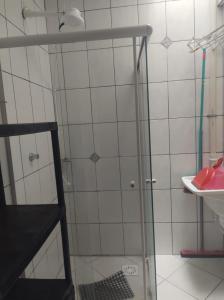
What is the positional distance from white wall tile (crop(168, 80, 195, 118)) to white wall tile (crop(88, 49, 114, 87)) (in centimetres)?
58

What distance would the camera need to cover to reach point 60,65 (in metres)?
1.33

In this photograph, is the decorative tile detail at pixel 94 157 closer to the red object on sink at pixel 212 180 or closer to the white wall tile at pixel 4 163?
the white wall tile at pixel 4 163

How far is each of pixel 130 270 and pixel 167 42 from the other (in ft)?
5.09

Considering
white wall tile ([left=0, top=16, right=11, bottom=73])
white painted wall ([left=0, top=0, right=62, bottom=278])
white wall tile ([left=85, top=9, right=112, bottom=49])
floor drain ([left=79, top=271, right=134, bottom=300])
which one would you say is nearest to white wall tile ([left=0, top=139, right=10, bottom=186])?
white painted wall ([left=0, top=0, right=62, bottom=278])

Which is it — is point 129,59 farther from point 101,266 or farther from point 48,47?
point 101,266

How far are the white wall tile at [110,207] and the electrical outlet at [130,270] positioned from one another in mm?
284

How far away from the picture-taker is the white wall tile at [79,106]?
4.29 ft

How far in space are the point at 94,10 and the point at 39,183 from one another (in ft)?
4.15

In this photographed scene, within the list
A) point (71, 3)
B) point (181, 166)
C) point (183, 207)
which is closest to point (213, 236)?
point (183, 207)

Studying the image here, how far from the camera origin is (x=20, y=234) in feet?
2.10

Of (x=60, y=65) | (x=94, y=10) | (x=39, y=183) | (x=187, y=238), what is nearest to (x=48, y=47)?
(x=60, y=65)

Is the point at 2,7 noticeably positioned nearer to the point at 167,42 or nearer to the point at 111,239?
the point at 167,42

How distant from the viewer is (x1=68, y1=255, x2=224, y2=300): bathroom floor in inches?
56.1

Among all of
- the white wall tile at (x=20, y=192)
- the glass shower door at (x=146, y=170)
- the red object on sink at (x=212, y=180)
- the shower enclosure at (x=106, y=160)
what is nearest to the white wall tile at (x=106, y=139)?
the shower enclosure at (x=106, y=160)
